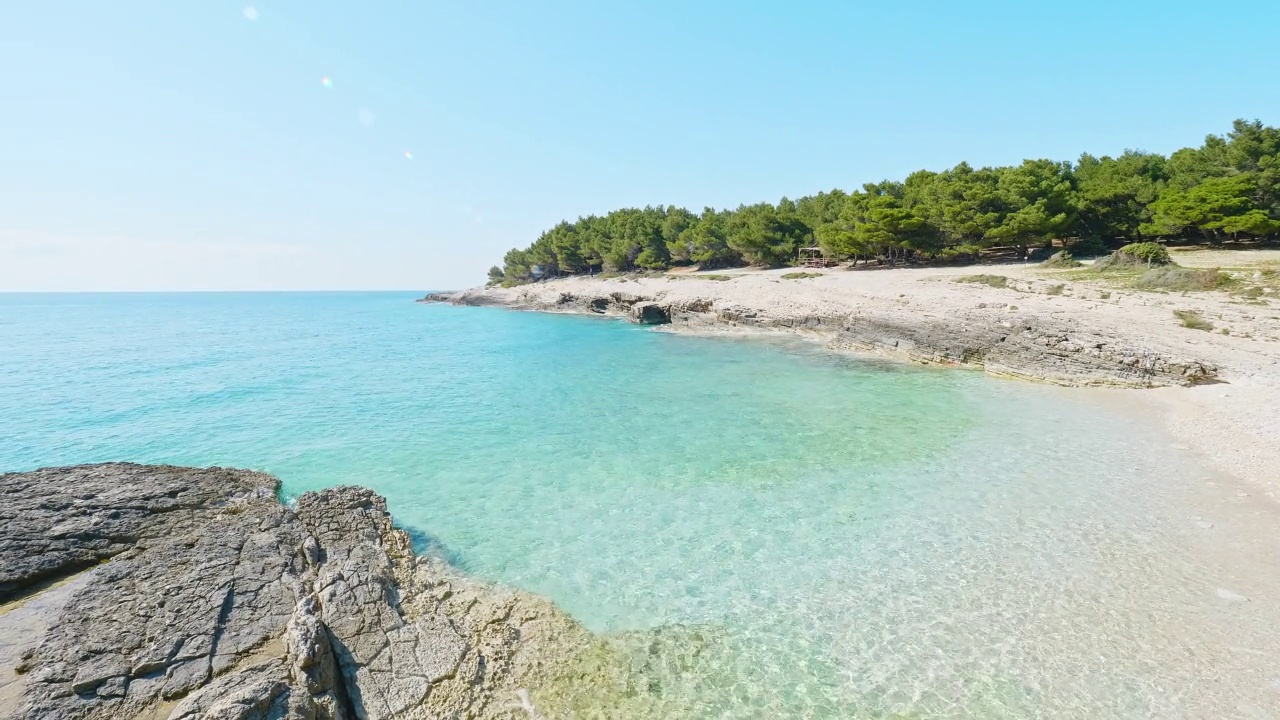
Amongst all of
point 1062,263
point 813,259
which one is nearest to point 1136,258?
point 1062,263

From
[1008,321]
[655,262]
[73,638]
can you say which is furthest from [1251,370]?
[655,262]

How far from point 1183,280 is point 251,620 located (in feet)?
124

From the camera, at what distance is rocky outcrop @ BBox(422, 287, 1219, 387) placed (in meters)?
17.5

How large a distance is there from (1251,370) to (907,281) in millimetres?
22181

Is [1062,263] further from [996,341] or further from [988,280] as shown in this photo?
[996,341]

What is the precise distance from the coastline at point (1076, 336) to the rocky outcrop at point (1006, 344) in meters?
0.05

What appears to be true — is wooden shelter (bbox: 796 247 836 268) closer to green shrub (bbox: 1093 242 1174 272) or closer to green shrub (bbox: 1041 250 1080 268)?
green shrub (bbox: 1041 250 1080 268)

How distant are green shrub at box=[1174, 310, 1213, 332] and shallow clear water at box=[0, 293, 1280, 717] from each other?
306 inches

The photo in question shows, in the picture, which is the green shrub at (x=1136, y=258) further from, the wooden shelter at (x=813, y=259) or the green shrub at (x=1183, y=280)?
the wooden shelter at (x=813, y=259)

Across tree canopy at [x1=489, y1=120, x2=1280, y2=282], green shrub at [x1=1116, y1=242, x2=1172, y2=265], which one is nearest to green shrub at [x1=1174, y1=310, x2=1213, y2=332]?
green shrub at [x1=1116, y1=242, x2=1172, y2=265]

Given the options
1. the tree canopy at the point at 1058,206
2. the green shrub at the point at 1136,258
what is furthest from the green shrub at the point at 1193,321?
the tree canopy at the point at 1058,206

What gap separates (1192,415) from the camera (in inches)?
541

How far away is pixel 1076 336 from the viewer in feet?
64.0

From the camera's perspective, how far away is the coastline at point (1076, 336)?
43.0ft
